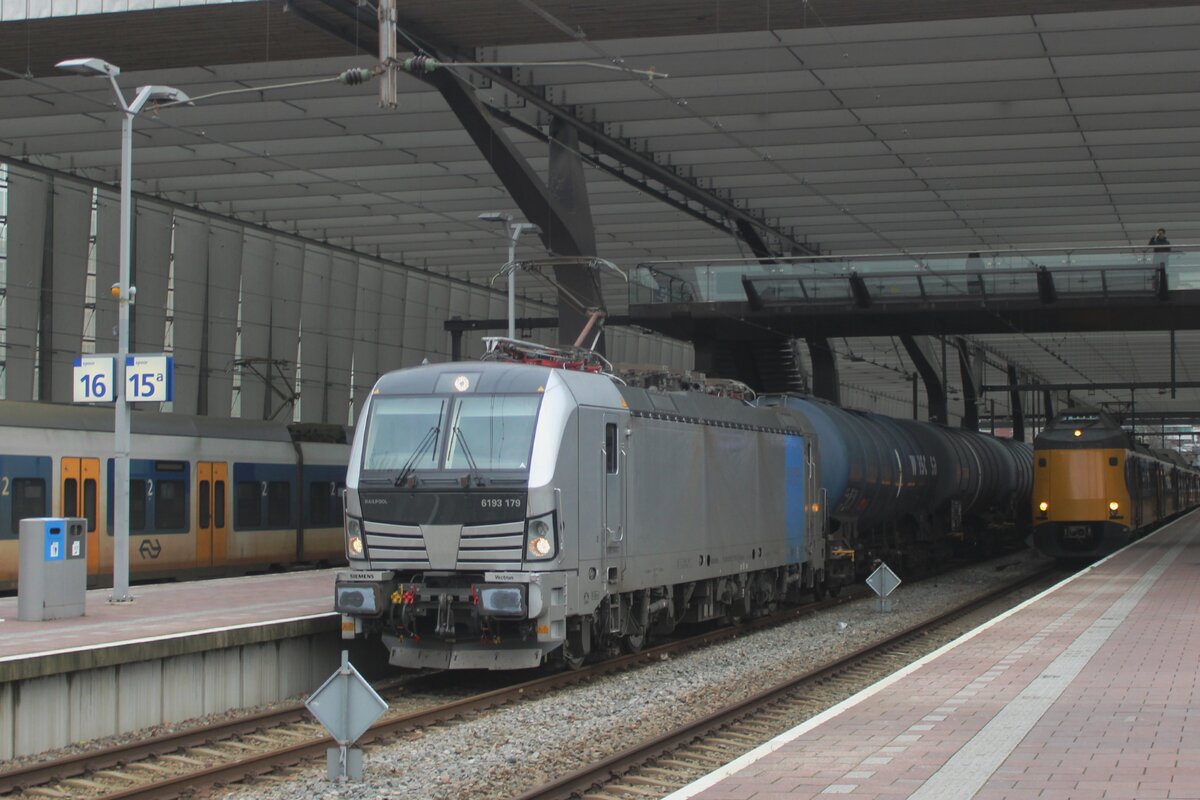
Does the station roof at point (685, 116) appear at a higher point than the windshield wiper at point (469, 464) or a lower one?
higher

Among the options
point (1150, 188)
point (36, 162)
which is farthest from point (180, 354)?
point (1150, 188)

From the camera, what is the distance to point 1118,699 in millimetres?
11656

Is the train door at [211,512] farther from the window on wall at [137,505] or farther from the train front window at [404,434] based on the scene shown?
the train front window at [404,434]

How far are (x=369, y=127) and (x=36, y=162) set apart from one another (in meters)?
10.2

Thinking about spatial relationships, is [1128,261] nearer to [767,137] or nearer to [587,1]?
[767,137]

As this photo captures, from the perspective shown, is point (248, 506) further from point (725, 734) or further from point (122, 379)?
point (725, 734)

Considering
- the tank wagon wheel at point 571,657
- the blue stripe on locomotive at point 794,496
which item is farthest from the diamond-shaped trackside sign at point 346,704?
the blue stripe on locomotive at point 794,496

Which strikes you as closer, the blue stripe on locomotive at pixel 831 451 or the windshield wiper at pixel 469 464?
the windshield wiper at pixel 469 464

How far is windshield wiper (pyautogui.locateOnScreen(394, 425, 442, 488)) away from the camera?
590 inches

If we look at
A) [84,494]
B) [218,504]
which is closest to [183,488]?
[218,504]

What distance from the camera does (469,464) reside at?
584 inches

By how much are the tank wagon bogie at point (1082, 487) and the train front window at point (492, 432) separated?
21.5m

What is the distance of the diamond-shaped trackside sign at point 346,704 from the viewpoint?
10148 millimetres

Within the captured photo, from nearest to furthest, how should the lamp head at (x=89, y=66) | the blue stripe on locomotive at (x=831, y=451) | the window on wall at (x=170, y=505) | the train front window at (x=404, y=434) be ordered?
the train front window at (x=404, y=434)
the lamp head at (x=89, y=66)
the window on wall at (x=170, y=505)
the blue stripe on locomotive at (x=831, y=451)
